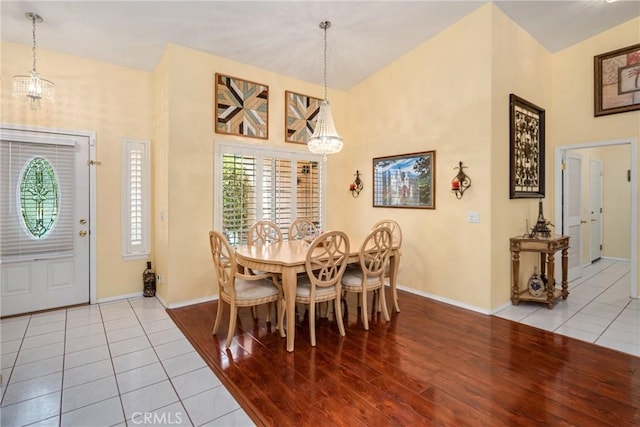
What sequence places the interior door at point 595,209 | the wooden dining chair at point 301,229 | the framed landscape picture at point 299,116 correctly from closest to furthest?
the wooden dining chair at point 301,229 → the framed landscape picture at point 299,116 → the interior door at point 595,209

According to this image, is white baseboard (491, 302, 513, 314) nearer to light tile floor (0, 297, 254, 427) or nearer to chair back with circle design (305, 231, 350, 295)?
chair back with circle design (305, 231, 350, 295)

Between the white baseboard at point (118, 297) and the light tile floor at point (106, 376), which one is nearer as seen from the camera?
the light tile floor at point (106, 376)

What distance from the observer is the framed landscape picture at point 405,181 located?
4.17 meters

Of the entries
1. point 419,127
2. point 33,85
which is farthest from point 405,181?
point 33,85

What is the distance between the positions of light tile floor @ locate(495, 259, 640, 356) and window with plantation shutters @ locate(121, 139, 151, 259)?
4.73 metres

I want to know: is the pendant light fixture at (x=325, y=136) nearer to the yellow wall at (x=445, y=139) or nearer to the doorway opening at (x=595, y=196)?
the yellow wall at (x=445, y=139)

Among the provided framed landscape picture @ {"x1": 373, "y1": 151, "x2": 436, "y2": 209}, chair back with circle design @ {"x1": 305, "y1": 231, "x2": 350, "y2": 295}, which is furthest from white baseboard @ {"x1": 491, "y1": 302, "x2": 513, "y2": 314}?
chair back with circle design @ {"x1": 305, "y1": 231, "x2": 350, "y2": 295}

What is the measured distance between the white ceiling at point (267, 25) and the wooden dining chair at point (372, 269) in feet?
8.16

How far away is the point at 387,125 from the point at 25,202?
15.8 ft

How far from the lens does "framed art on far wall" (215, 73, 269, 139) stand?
13.7ft

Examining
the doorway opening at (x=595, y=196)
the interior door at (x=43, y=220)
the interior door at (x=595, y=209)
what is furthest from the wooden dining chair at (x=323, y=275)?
the interior door at (x=595, y=209)

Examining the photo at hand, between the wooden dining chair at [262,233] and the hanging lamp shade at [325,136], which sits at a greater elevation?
the hanging lamp shade at [325,136]

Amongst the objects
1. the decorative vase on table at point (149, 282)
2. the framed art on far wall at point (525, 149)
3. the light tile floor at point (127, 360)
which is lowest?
the light tile floor at point (127, 360)
